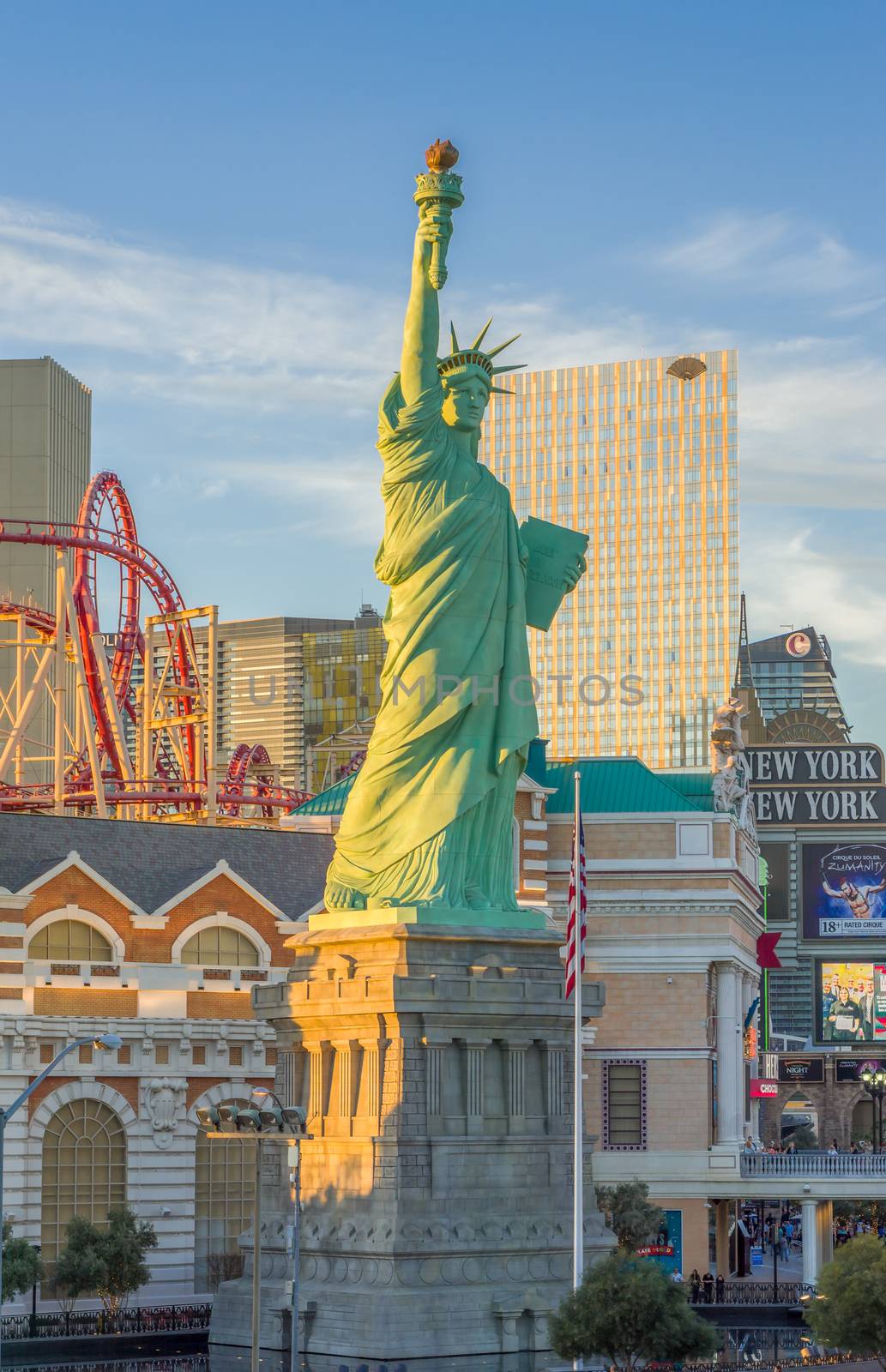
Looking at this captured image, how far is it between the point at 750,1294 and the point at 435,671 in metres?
22.2

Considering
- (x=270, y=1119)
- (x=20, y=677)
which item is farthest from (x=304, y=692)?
(x=270, y=1119)

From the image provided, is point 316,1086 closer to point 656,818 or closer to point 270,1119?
point 270,1119

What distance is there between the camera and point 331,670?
580 ft

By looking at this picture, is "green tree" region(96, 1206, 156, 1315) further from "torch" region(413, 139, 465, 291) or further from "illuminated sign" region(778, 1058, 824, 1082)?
"illuminated sign" region(778, 1058, 824, 1082)

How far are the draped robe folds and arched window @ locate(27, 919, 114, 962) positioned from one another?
32.4 ft

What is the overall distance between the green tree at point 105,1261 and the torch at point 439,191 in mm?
21085

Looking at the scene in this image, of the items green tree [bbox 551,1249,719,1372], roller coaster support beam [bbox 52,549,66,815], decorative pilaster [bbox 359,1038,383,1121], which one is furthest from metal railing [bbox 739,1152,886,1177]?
green tree [bbox 551,1249,719,1372]

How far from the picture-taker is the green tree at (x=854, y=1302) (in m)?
37.2

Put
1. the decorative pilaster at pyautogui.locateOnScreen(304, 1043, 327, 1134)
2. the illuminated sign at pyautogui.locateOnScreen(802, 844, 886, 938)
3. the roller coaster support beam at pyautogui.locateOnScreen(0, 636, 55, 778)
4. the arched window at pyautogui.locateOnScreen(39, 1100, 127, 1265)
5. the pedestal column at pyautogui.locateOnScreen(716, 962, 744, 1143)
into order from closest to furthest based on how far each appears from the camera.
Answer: the decorative pilaster at pyautogui.locateOnScreen(304, 1043, 327, 1134)
the arched window at pyautogui.locateOnScreen(39, 1100, 127, 1265)
the pedestal column at pyautogui.locateOnScreen(716, 962, 744, 1143)
the roller coaster support beam at pyautogui.locateOnScreen(0, 636, 55, 778)
the illuminated sign at pyautogui.locateOnScreen(802, 844, 886, 938)

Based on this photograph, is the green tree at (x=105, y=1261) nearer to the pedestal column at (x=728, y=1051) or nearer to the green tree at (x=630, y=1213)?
the green tree at (x=630, y=1213)

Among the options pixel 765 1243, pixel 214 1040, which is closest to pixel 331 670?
pixel 765 1243

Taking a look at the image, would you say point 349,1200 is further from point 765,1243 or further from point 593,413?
point 593,413

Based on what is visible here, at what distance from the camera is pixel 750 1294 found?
5962 cm

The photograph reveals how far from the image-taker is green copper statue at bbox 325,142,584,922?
4581cm
